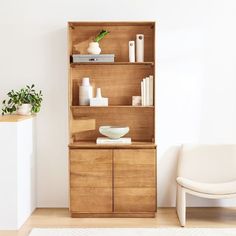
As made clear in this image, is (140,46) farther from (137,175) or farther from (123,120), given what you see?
(137,175)

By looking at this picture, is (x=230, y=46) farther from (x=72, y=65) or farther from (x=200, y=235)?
(x=200, y=235)

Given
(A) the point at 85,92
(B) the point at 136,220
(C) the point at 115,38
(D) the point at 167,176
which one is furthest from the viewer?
(D) the point at 167,176

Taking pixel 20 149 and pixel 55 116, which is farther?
pixel 55 116

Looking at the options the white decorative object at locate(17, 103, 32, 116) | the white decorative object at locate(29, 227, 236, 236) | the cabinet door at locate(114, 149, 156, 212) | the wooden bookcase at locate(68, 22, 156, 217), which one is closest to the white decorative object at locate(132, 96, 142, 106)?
the wooden bookcase at locate(68, 22, 156, 217)

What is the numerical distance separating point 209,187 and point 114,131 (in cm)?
104

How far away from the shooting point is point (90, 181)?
4.57 metres

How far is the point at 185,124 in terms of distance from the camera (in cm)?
495

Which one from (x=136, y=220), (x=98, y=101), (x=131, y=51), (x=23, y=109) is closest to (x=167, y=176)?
(x=136, y=220)

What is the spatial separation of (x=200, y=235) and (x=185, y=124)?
130 centimetres

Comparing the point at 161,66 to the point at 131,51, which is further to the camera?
the point at 161,66

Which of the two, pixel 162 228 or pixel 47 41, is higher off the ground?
pixel 47 41

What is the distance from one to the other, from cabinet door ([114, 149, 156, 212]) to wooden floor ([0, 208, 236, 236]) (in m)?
0.19

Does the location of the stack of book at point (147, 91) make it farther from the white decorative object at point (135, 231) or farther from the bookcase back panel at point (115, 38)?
the white decorative object at point (135, 231)

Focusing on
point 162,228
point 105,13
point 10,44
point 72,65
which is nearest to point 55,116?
point 72,65
